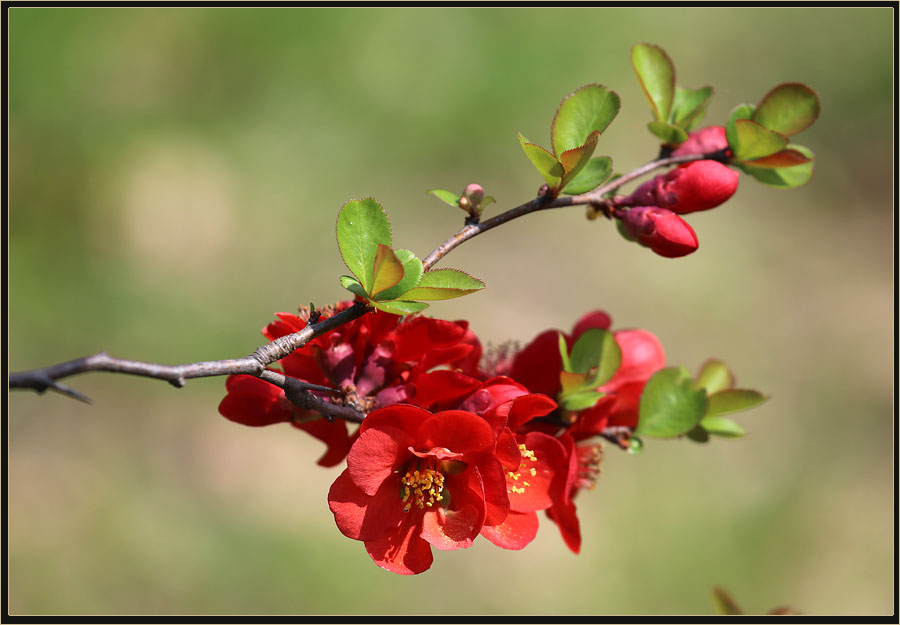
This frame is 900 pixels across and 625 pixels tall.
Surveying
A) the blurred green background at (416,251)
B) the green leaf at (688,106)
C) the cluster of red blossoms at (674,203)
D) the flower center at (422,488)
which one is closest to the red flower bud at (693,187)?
the cluster of red blossoms at (674,203)

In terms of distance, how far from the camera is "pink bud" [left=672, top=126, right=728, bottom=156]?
2.50 feet

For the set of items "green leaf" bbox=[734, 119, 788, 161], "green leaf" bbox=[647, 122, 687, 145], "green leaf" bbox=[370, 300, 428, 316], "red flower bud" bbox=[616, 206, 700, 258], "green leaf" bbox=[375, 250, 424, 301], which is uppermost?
"green leaf" bbox=[734, 119, 788, 161]

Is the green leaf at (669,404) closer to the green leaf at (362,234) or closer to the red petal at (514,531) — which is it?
the red petal at (514,531)

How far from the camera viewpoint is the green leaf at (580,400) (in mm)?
729

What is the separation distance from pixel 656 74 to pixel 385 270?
1.31ft

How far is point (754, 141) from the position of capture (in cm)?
73

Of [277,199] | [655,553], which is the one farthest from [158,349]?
[655,553]

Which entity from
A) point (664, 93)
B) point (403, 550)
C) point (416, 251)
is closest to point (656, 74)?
point (664, 93)

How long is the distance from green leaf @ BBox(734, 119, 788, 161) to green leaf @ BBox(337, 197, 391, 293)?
36 cm

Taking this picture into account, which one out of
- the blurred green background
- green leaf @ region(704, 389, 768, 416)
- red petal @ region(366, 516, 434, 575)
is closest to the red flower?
red petal @ region(366, 516, 434, 575)

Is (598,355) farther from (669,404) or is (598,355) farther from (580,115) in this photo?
(580,115)

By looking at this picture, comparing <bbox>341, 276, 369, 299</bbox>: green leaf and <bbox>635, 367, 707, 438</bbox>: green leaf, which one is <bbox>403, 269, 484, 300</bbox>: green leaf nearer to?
<bbox>341, 276, 369, 299</bbox>: green leaf

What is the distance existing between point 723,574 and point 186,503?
Result: 5.29 feet

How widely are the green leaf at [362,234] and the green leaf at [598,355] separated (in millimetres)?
269
